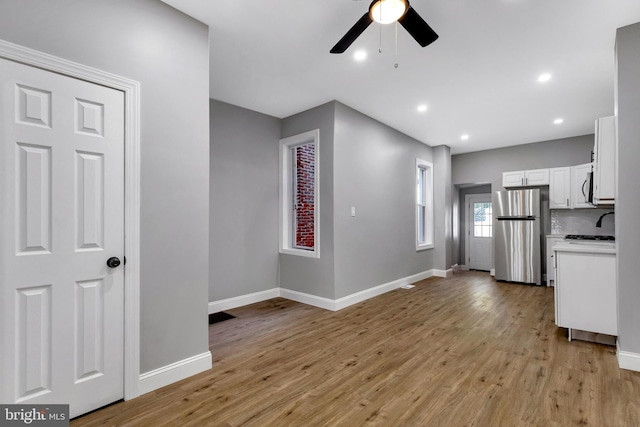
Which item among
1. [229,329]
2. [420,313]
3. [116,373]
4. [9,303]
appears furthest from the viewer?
[420,313]

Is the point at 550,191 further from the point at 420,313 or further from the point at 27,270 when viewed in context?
the point at 27,270

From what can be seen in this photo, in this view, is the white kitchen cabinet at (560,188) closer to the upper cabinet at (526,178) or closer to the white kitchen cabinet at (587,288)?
the upper cabinet at (526,178)

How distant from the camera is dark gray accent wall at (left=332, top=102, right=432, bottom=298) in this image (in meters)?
4.19

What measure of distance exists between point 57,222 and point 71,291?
42cm

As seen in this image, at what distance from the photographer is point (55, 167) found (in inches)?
70.5

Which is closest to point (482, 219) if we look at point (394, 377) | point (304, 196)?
point (304, 196)

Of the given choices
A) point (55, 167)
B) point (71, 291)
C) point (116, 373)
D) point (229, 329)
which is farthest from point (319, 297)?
point (55, 167)

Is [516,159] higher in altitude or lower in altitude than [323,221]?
higher

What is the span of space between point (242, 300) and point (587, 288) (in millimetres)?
3958

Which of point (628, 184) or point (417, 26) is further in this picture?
point (628, 184)

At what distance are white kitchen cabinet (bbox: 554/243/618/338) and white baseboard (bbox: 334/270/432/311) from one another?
89.2 inches

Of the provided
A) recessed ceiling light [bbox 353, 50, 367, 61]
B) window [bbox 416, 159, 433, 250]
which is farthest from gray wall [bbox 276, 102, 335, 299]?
window [bbox 416, 159, 433, 250]

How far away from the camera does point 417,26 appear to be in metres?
1.89

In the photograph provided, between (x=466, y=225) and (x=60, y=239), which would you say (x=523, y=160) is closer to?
(x=466, y=225)
